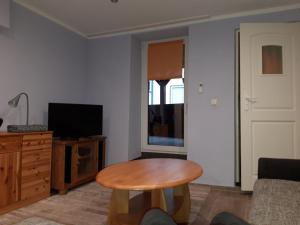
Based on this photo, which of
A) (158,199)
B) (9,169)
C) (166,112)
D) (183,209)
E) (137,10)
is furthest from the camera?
(166,112)

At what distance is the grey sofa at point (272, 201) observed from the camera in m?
0.93

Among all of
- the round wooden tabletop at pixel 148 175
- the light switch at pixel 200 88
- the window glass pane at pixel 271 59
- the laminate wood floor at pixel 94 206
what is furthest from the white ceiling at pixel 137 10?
the laminate wood floor at pixel 94 206

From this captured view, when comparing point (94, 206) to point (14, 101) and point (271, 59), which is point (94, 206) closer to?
point (14, 101)

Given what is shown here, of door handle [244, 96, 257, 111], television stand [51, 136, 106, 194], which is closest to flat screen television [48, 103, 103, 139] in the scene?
television stand [51, 136, 106, 194]

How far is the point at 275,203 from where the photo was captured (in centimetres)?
144

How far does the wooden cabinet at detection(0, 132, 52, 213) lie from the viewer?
235 centimetres

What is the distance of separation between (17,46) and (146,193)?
7.79ft

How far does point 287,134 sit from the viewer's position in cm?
287

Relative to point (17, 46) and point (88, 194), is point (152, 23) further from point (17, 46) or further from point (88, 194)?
point (88, 194)

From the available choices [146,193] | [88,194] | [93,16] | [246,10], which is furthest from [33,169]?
[246,10]

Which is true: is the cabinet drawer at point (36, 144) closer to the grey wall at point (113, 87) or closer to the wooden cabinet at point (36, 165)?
the wooden cabinet at point (36, 165)

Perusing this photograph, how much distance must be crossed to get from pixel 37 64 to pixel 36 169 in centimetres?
143

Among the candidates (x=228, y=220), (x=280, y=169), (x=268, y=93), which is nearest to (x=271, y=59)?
(x=268, y=93)

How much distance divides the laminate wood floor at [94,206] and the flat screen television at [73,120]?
2.53 ft
